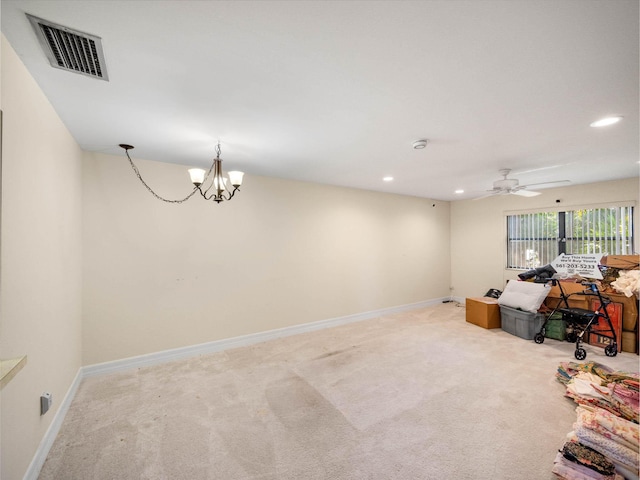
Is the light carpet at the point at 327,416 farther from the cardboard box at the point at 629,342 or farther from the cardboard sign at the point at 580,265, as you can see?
the cardboard sign at the point at 580,265

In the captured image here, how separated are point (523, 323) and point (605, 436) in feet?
8.40

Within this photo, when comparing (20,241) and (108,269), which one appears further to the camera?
(108,269)

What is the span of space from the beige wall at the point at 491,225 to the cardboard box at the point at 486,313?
1.33m

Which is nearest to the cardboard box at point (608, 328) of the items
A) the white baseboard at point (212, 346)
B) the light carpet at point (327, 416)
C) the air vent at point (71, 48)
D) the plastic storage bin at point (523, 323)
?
the light carpet at point (327, 416)

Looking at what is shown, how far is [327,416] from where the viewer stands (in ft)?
7.24

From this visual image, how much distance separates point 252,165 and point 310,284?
216 cm

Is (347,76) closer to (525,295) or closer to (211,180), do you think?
(211,180)

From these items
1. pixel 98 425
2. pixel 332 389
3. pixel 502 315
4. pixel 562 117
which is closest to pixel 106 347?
pixel 98 425

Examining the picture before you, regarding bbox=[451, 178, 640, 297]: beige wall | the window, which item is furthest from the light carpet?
bbox=[451, 178, 640, 297]: beige wall

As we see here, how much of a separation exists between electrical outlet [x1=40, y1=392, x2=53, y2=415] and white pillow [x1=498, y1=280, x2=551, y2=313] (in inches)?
218

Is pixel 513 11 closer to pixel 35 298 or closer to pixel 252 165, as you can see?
pixel 252 165

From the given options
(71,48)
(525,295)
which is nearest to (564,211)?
(525,295)

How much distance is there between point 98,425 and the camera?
2125 millimetres

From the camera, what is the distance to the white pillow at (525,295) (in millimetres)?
3904
